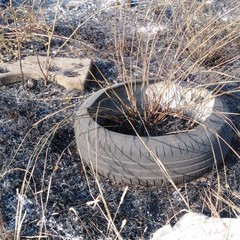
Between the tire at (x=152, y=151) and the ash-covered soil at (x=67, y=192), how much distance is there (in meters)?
0.09

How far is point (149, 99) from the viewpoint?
2.80 metres

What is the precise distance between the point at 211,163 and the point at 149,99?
0.54 m

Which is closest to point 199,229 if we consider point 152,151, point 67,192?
point 152,151

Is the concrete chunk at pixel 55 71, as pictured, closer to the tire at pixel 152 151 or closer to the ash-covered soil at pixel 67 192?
the ash-covered soil at pixel 67 192

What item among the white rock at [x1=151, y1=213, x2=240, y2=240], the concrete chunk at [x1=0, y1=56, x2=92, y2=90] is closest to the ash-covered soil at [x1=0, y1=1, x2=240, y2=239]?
the white rock at [x1=151, y1=213, x2=240, y2=240]

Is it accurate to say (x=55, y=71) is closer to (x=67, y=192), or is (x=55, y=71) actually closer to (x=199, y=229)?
(x=67, y=192)

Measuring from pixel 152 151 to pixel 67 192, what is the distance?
534mm

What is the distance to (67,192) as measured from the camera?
8.42 ft

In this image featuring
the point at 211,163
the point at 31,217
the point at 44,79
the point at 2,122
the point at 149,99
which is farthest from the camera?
the point at 44,79

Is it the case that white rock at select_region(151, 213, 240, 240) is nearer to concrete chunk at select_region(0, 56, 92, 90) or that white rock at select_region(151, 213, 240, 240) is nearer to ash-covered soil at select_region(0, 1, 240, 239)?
ash-covered soil at select_region(0, 1, 240, 239)

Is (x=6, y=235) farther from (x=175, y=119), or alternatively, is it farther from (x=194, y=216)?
(x=175, y=119)

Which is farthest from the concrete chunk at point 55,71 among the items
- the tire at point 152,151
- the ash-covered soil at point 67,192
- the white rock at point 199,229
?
the white rock at point 199,229

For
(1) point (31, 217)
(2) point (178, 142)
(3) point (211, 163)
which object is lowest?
(1) point (31, 217)

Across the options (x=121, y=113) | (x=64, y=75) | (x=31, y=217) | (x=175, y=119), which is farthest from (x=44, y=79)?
(x=31, y=217)
